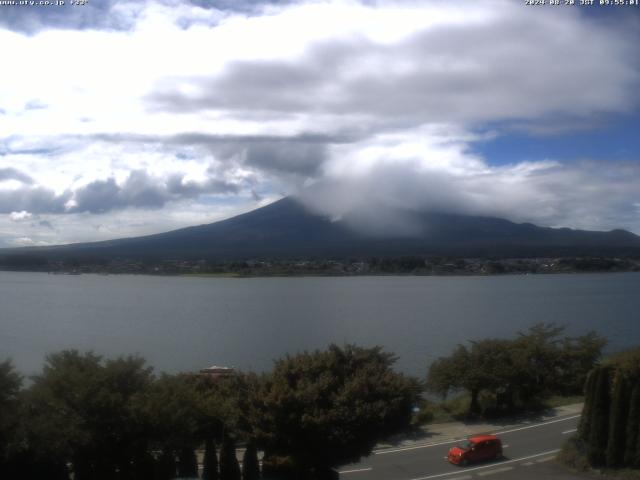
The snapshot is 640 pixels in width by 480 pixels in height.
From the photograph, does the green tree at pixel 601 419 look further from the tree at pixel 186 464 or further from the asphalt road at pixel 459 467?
the tree at pixel 186 464

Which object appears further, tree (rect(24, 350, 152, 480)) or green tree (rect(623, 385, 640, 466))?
green tree (rect(623, 385, 640, 466))

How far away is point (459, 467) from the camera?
50.2 ft

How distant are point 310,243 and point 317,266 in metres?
48.9

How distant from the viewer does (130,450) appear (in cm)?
1195

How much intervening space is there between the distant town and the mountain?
14348 millimetres

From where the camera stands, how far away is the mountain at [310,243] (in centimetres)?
15838

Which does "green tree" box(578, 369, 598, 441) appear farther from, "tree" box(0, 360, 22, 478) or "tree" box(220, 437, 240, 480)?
"tree" box(0, 360, 22, 478)

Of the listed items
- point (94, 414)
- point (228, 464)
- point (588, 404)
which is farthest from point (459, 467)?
point (94, 414)

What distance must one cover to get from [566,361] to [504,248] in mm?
149794

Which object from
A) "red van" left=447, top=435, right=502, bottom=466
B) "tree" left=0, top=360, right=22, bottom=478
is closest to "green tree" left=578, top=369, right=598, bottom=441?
"red van" left=447, top=435, right=502, bottom=466

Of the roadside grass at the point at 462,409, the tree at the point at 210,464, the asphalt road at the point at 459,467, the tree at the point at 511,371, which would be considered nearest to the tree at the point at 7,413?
the tree at the point at 210,464

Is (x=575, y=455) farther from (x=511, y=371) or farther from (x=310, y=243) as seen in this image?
(x=310, y=243)

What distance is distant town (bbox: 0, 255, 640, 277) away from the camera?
120 m

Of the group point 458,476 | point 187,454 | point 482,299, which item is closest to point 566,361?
point 458,476
